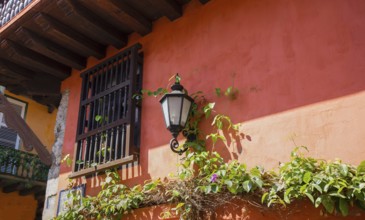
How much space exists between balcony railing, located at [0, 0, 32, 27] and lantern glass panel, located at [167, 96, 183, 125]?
261cm

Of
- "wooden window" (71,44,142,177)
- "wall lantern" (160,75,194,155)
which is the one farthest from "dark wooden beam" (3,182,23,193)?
"wall lantern" (160,75,194,155)

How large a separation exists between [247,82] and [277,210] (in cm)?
143

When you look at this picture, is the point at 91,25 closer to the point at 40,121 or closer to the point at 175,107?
the point at 175,107

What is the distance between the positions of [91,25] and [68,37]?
45 centimetres

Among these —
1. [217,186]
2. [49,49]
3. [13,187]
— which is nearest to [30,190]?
[13,187]

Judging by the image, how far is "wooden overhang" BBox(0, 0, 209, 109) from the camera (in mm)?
5449

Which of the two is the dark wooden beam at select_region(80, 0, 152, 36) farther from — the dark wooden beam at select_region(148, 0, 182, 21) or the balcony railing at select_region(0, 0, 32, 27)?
the balcony railing at select_region(0, 0, 32, 27)

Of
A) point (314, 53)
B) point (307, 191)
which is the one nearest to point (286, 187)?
point (307, 191)

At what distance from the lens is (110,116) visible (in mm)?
5684

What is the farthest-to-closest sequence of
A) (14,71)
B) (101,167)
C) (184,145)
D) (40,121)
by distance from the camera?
(40,121)
(14,71)
(101,167)
(184,145)

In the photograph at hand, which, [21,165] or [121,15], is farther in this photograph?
[21,165]

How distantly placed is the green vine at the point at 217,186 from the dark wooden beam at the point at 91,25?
1261mm

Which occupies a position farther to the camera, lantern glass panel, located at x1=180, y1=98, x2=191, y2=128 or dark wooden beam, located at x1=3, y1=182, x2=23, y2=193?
dark wooden beam, located at x1=3, y1=182, x2=23, y2=193

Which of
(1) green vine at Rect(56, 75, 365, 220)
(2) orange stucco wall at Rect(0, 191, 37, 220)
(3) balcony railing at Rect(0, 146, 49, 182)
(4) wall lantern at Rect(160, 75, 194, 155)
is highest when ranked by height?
(3) balcony railing at Rect(0, 146, 49, 182)
